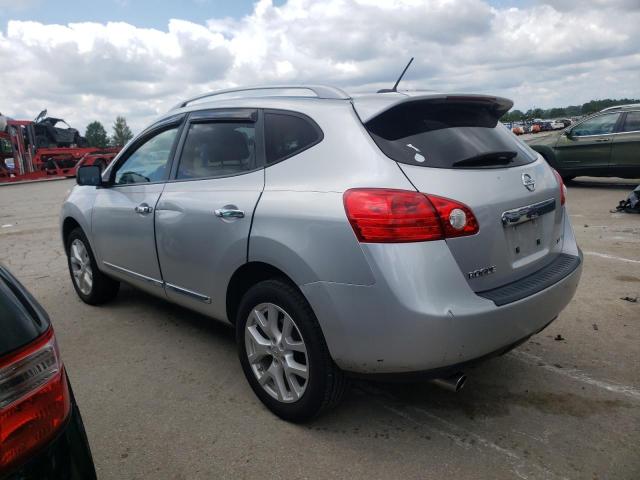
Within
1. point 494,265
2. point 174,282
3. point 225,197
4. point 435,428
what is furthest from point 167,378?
point 494,265

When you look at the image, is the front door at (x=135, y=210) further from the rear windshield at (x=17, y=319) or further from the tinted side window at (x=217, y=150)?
the rear windshield at (x=17, y=319)

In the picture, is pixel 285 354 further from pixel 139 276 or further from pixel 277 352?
pixel 139 276

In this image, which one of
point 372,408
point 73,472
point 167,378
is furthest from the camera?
point 167,378

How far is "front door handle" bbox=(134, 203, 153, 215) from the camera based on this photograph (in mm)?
3608

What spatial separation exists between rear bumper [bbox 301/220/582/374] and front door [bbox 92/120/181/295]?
5.76 ft

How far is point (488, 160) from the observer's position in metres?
2.62

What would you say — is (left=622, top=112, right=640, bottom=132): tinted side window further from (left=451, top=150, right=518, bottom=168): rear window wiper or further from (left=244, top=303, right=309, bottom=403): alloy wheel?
(left=244, top=303, right=309, bottom=403): alloy wheel

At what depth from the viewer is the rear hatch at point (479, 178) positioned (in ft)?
7.68

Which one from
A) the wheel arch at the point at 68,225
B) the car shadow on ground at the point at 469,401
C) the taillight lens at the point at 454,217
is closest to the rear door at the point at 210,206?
the car shadow on ground at the point at 469,401

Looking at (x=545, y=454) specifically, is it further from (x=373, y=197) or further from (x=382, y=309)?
(x=373, y=197)

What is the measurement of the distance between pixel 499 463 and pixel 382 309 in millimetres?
903

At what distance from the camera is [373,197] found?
2285 millimetres

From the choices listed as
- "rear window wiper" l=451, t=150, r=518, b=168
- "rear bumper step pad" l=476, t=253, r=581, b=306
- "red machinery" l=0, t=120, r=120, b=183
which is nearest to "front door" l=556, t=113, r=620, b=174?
"rear bumper step pad" l=476, t=253, r=581, b=306

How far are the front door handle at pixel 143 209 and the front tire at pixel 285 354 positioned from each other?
118 cm
